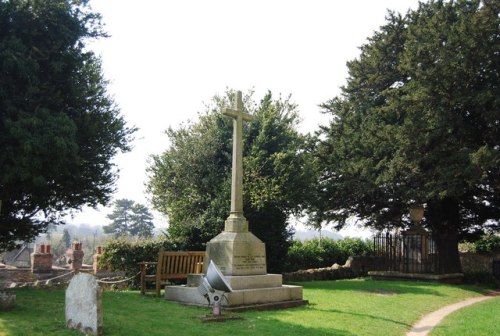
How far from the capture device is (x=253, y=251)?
521 inches

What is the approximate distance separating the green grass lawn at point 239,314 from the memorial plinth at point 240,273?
1.53 feet

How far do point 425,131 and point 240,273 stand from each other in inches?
537

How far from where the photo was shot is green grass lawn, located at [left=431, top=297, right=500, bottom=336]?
10.1 meters

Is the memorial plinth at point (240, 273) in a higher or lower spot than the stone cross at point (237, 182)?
lower

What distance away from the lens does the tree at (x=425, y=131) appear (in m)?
21.6

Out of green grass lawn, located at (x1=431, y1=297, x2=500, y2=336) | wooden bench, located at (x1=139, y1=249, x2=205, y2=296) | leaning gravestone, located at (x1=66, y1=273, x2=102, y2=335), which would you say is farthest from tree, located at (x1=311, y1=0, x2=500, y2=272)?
leaning gravestone, located at (x1=66, y1=273, x2=102, y2=335)

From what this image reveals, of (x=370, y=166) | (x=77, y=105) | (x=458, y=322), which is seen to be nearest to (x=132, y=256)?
(x=77, y=105)

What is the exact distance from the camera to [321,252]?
90.7ft

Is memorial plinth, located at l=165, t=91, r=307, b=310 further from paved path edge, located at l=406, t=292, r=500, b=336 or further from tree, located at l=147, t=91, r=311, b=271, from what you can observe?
tree, located at l=147, t=91, r=311, b=271

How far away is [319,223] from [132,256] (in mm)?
13647

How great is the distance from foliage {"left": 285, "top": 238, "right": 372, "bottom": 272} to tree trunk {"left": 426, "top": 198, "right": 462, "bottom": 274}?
18.0 ft

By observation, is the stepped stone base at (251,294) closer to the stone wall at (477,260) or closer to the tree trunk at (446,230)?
the tree trunk at (446,230)

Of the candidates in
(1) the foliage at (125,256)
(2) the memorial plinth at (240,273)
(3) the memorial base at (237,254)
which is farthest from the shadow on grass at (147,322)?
(1) the foliage at (125,256)

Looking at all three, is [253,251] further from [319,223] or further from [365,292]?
[319,223]
